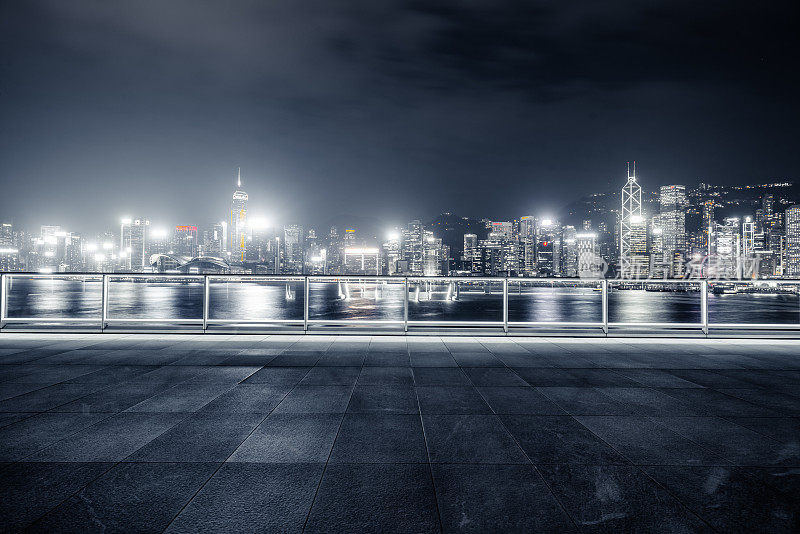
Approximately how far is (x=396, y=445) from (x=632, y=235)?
156130mm

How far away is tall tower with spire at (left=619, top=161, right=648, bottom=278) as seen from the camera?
10312 centimetres

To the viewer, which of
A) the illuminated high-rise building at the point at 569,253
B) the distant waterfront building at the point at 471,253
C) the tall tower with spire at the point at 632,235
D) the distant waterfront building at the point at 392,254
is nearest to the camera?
the tall tower with spire at the point at 632,235

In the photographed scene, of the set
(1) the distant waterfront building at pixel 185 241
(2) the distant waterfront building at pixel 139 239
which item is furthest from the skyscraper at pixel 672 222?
(1) the distant waterfront building at pixel 185 241

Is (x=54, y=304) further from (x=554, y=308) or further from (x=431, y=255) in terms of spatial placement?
(x=431, y=255)

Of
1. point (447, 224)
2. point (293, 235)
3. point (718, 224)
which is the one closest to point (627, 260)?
point (718, 224)

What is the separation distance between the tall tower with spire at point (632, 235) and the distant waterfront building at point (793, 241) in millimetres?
40035

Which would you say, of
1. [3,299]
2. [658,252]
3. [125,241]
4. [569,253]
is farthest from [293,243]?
[3,299]

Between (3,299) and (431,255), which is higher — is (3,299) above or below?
below

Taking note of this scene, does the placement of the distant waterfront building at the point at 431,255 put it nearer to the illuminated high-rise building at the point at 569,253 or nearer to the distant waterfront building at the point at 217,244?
the illuminated high-rise building at the point at 569,253

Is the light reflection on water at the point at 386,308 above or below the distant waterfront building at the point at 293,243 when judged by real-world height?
below

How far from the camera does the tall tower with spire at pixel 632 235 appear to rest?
338 feet

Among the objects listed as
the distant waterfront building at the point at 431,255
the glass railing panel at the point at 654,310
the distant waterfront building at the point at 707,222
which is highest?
the distant waterfront building at the point at 707,222

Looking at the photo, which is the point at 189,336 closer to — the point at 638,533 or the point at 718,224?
the point at 638,533

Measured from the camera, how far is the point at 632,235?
13662 centimetres
